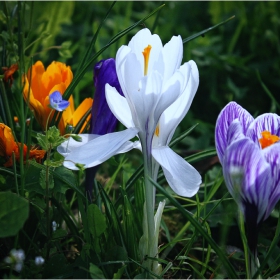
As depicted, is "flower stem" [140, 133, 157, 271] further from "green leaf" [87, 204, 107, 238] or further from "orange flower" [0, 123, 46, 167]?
"orange flower" [0, 123, 46, 167]

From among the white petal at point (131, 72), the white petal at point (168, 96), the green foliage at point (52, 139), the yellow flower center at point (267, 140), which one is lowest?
the yellow flower center at point (267, 140)

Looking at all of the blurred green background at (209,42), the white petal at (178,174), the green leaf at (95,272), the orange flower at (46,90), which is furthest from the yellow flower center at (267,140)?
the blurred green background at (209,42)

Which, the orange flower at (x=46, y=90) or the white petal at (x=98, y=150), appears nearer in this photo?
the white petal at (x=98, y=150)

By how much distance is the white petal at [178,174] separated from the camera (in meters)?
0.89

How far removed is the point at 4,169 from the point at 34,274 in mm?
216

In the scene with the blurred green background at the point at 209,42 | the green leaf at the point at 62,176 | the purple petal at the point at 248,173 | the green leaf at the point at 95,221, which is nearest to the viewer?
the purple petal at the point at 248,173

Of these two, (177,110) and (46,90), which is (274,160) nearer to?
(177,110)

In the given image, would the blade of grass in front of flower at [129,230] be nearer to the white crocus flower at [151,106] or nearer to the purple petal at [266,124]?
the white crocus flower at [151,106]

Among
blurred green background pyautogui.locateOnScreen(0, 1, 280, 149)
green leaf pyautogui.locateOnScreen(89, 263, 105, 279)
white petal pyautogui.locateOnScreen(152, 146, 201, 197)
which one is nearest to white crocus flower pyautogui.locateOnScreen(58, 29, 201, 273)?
white petal pyautogui.locateOnScreen(152, 146, 201, 197)

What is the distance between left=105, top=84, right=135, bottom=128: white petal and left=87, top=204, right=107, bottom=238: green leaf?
6.3 inches

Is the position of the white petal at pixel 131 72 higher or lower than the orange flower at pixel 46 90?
higher

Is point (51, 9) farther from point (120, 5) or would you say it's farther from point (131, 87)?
point (131, 87)

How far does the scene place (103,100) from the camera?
3.58 feet

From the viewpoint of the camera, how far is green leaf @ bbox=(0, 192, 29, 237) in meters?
0.88
